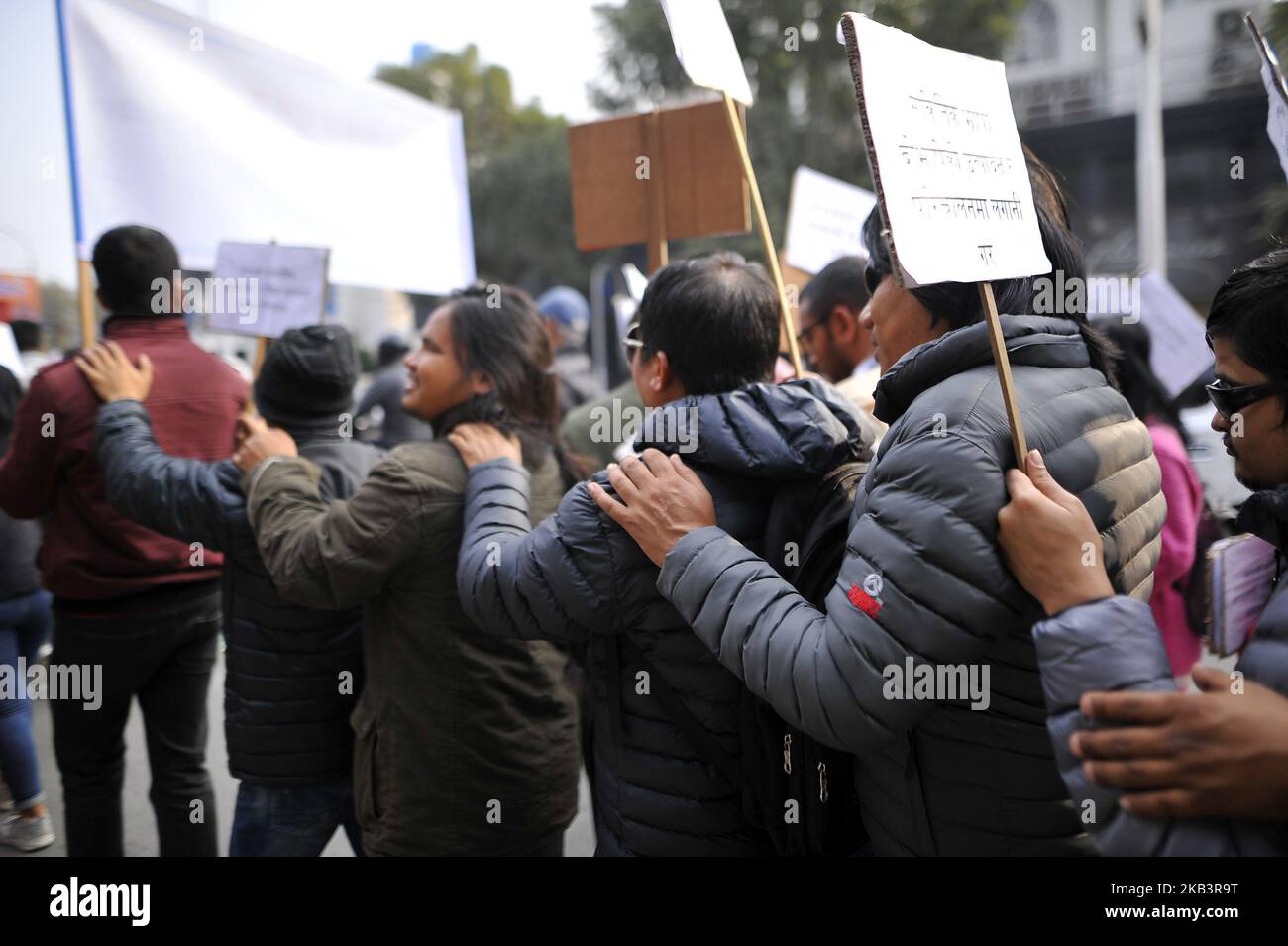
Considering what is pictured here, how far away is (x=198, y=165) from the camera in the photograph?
3.47 meters

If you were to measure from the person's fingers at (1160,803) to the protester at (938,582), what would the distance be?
0.83ft

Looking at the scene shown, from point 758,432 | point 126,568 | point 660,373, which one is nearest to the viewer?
point 758,432

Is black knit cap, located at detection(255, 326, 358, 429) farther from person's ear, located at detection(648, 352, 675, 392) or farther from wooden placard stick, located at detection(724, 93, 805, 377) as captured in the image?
wooden placard stick, located at detection(724, 93, 805, 377)

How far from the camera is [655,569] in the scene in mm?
1861

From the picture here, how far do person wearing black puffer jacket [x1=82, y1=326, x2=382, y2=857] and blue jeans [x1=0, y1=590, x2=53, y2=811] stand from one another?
5.23 ft

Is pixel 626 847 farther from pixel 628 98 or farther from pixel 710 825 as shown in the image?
pixel 628 98

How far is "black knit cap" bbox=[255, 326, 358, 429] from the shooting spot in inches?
104

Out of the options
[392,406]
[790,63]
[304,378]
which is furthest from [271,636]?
[790,63]

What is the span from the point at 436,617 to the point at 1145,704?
151 centimetres

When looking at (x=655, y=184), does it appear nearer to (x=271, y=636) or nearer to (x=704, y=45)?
(x=704, y=45)

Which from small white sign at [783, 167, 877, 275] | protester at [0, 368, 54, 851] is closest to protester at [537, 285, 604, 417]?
small white sign at [783, 167, 877, 275]

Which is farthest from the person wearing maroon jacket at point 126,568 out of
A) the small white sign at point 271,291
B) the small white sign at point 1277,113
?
the small white sign at point 1277,113

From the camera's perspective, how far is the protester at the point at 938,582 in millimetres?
1438
